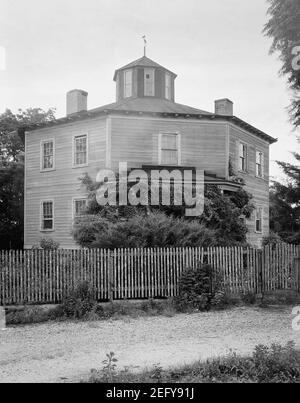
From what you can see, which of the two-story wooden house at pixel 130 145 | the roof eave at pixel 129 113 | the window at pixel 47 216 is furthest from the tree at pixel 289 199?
the window at pixel 47 216

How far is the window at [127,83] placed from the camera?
28.4 meters

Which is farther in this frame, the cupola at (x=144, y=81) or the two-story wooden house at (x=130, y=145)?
the cupola at (x=144, y=81)

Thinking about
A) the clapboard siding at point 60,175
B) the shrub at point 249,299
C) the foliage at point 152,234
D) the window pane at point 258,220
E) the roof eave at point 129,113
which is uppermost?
the roof eave at point 129,113

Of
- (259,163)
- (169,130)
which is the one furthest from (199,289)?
(259,163)

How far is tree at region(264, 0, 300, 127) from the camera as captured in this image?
1369cm

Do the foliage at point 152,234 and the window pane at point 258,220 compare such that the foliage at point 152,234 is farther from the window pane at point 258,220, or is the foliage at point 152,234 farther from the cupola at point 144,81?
the cupola at point 144,81

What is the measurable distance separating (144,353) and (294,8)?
36.1 feet

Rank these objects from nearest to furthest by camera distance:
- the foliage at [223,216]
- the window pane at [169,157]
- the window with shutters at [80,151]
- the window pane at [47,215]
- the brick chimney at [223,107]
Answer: the foliage at [223,216], the window pane at [169,157], the window with shutters at [80,151], the window pane at [47,215], the brick chimney at [223,107]

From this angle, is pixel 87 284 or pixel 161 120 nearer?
pixel 87 284

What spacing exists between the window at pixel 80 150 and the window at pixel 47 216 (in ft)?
9.72

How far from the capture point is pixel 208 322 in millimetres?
10516

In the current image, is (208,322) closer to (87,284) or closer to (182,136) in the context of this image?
(87,284)

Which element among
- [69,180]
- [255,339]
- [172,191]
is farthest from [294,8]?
[69,180]

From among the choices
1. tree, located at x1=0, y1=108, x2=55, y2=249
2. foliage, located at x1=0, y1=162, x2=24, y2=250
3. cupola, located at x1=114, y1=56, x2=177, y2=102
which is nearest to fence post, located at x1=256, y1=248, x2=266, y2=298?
cupola, located at x1=114, y1=56, x2=177, y2=102
